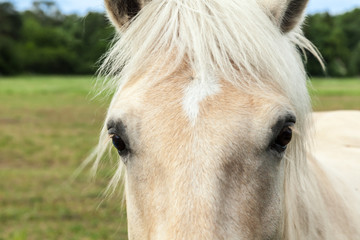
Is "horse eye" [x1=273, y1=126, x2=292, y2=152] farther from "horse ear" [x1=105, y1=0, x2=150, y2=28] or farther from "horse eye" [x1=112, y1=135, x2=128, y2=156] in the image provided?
"horse ear" [x1=105, y1=0, x2=150, y2=28]

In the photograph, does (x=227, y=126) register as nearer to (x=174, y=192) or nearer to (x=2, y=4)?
(x=174, y=192)

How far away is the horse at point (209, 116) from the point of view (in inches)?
59.5

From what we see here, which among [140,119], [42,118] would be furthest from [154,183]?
[42,118]

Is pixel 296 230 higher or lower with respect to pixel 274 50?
lower

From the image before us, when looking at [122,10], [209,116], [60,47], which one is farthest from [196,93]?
[60,47]

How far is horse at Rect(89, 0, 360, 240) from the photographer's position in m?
1.51

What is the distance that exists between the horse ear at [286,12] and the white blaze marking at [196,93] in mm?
497

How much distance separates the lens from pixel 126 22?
2061 millimetres

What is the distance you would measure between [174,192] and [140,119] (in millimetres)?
330

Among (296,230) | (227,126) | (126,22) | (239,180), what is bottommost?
(296,230)

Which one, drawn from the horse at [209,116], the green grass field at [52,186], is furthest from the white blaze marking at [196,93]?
the green grass field at [52,186]

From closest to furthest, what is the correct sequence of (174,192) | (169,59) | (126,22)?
(174,192)
(169,59)
(126,22)

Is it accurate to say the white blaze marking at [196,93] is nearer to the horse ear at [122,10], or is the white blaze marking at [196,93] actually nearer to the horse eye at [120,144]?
the horse eye at [120,144]

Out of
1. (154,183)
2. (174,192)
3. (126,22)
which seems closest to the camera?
(174,192)
